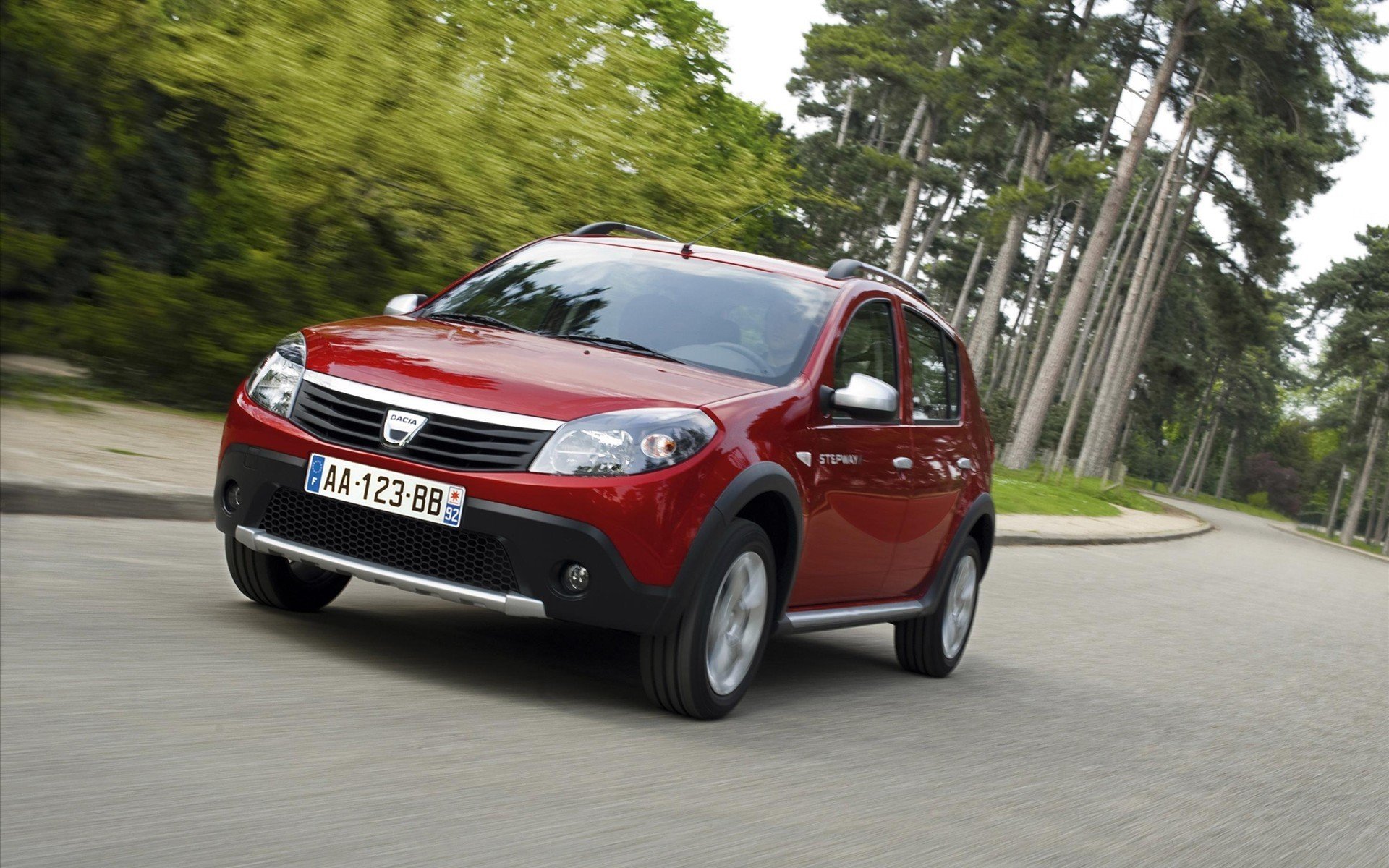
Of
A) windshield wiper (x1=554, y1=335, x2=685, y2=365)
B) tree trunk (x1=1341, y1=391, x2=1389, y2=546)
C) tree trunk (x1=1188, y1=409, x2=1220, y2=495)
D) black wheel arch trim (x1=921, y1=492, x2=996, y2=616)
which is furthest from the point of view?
tree trunk (x1=1188, y1=409, x2=1220, y2=495)

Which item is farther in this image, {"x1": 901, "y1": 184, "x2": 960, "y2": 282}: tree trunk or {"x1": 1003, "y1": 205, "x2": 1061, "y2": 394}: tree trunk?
{"x1": 1003, "y1": 205, "x2": 1061, "y2": 394}: tree trunk

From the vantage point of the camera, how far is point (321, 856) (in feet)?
11.7

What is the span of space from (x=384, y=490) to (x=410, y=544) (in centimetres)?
21

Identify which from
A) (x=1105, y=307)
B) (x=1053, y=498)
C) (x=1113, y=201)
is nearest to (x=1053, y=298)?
(x=1105, y=307)

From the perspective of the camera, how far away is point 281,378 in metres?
5.76

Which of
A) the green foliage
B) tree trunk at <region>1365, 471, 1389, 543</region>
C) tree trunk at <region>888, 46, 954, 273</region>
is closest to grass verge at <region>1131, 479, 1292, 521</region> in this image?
tree trunk at <region>1365, 471, 1389, 543</region>

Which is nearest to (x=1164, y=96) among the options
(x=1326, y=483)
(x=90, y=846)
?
(x=90, y=846)

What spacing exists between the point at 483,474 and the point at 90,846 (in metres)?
2.05

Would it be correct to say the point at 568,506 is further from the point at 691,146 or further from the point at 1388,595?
the point at 1388,595

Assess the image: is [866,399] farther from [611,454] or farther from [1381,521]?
[1381,521]

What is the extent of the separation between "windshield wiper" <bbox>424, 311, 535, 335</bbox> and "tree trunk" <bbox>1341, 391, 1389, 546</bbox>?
73.0 m

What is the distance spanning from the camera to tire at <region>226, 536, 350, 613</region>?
6285 mm

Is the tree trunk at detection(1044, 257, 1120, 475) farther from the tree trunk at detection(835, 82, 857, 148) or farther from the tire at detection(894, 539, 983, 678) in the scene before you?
the tire at detection(894, 539, 983, 678)

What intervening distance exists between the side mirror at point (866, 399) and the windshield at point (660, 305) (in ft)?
0.72
